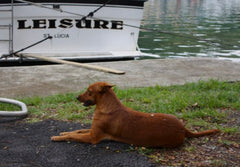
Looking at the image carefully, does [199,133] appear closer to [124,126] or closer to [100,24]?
[124,126]

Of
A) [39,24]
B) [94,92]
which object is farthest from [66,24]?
[94,92]

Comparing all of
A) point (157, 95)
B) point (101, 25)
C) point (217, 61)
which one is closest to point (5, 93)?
point (157, 95)

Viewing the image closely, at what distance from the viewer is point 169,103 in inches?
237

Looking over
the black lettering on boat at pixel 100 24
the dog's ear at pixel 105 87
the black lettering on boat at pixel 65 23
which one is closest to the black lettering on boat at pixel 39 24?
the black lettering on boat at pixel 65 23

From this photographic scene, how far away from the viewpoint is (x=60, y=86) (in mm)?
7625

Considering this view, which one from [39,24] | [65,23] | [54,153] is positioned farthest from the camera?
[65,23]

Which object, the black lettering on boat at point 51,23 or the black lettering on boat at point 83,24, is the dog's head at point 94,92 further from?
the black lettering on boat at point 83,24

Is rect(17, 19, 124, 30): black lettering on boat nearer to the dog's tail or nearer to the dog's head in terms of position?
the dog's head

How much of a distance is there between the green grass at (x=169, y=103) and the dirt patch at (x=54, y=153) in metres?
0.84

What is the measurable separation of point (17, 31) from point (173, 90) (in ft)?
17.4

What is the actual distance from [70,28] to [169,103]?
18.3 ft

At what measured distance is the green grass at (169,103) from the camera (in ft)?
17.9

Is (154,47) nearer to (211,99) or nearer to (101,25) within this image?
(101,25)

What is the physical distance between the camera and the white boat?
1013 centimetres
